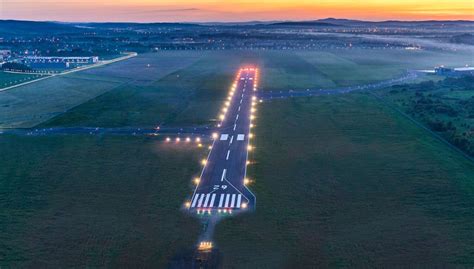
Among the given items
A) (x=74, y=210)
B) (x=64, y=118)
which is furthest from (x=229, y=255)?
(x=64, y=118)

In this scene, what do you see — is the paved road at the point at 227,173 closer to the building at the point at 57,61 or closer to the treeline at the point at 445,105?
the treeline at the point at 445,105

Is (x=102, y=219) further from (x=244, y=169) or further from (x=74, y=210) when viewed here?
(x=244, y=169)

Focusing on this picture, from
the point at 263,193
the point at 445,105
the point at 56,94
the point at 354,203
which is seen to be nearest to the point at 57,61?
the point at 56,94

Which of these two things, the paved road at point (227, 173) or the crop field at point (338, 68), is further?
the crop field at point (338, 68)

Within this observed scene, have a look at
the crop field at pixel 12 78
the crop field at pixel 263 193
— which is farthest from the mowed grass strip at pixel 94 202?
the crop field at pixel 12 78

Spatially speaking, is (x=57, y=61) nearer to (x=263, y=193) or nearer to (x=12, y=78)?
(x=12, y=78)

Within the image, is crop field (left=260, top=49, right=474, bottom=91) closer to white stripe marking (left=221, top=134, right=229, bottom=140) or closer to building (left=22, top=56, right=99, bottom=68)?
white stripe marking (left=221, top=134, right=229, bottom=140)
